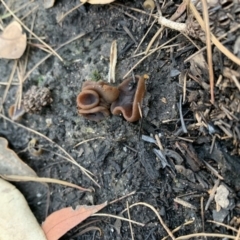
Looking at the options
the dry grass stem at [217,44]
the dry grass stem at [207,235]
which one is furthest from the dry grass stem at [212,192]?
the dry grass stem at [217,44]

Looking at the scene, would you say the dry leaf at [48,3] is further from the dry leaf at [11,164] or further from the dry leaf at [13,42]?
the dry leaf at [11,164]

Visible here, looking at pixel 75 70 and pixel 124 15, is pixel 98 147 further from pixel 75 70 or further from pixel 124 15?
pixel 124 15

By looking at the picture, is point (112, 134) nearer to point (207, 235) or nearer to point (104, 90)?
point (104, 90)

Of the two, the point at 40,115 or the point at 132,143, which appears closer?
the point at 132,143

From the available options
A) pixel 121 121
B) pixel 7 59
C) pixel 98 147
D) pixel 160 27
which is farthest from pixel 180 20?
pixel 7 59

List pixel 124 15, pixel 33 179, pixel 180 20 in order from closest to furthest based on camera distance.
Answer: pixel 180 20
pixel 124 15
pixel 33 179

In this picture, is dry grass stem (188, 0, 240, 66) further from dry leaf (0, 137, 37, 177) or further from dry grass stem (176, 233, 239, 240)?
dry leaf (0, 137, 37, 177)
